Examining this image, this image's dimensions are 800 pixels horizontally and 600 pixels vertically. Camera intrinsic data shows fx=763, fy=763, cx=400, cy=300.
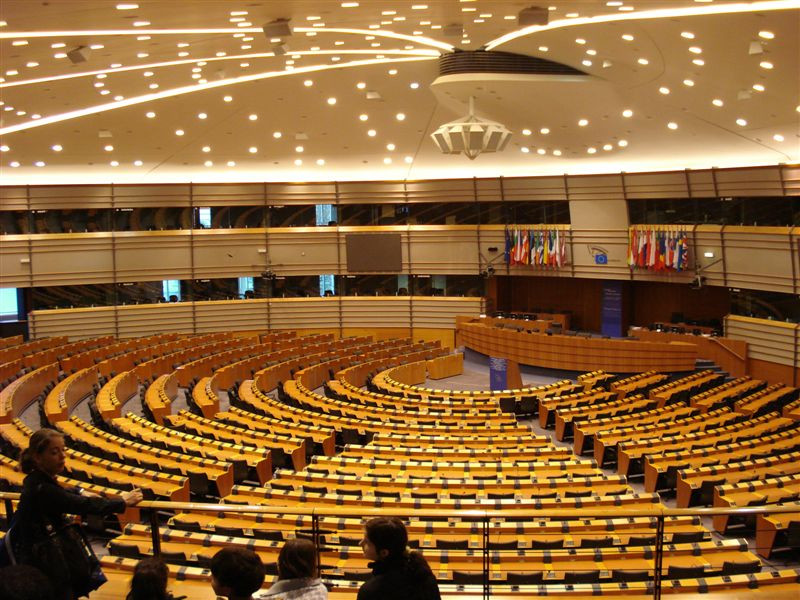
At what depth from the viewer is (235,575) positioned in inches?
132

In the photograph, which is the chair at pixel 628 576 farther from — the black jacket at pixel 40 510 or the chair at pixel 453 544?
the black jacket at pixel 40 510

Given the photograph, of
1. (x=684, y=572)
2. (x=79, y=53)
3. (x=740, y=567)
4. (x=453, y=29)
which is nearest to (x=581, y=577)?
(x=684, y=572)

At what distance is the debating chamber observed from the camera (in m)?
8.53

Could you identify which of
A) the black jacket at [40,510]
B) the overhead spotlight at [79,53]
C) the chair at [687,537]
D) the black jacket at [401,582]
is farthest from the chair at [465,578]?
the overhead spotlight at [79,53]

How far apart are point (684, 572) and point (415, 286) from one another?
24592 millimetres

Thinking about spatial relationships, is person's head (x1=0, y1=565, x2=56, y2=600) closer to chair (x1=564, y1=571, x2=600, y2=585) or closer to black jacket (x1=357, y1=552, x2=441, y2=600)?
black jacket (x1=357, y1=552, x2=441, y2=600)

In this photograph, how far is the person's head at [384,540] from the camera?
3727 millimetres

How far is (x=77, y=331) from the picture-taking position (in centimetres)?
2831

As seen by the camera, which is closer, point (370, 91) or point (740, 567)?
point (740, 567)

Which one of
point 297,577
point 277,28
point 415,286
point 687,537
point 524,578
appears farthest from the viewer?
point 415,286

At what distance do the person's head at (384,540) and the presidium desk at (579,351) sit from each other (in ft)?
71.1

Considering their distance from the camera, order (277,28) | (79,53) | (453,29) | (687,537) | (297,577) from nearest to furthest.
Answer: (297,577) < (687,537) < (277,28) < (79,53) < (453,29)

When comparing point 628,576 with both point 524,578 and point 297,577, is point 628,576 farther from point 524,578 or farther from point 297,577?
point 297,577

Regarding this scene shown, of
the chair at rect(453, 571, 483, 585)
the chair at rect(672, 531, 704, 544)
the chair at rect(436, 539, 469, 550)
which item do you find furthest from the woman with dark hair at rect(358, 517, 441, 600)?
the chair at rect(672, 531, 704, 544)
